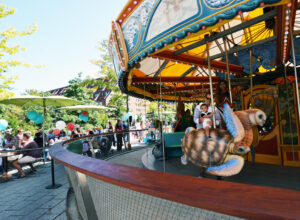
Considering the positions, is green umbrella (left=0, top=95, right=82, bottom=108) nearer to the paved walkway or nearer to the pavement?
the pavement

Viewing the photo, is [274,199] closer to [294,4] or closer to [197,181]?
[197,181]

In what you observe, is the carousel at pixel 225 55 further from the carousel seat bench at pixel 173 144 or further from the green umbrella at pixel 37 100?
the green umbrella at pixel 37 100

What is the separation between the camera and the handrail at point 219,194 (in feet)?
2.10

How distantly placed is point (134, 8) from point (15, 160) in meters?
6.15

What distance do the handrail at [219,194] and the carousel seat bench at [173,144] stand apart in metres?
5.77

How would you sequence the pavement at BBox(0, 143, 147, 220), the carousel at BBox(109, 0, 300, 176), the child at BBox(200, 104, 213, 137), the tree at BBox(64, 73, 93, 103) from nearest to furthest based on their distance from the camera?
the carousel at BBox(109, 0, 300, 176), the child at BBox(200, 104, 213, 137), the pavement at BBox(0, 143, 147, 220), the tree at BBox(64, 73, 93, 103)

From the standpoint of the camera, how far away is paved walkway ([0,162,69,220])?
3.38m

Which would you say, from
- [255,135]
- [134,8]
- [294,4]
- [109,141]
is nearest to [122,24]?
[134,8]

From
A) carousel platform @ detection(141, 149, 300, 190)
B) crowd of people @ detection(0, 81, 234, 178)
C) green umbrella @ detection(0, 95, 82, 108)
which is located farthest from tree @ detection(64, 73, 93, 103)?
carousel platform @ detection(141, 149, 300, 190)

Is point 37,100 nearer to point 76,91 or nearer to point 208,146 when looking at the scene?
point 208,146

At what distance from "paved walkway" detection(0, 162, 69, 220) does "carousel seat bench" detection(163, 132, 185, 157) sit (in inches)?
135

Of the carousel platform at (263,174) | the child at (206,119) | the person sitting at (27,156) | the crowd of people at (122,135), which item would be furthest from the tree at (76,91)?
the child at (206,119)

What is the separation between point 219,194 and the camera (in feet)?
2.57

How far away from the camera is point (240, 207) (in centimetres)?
66
